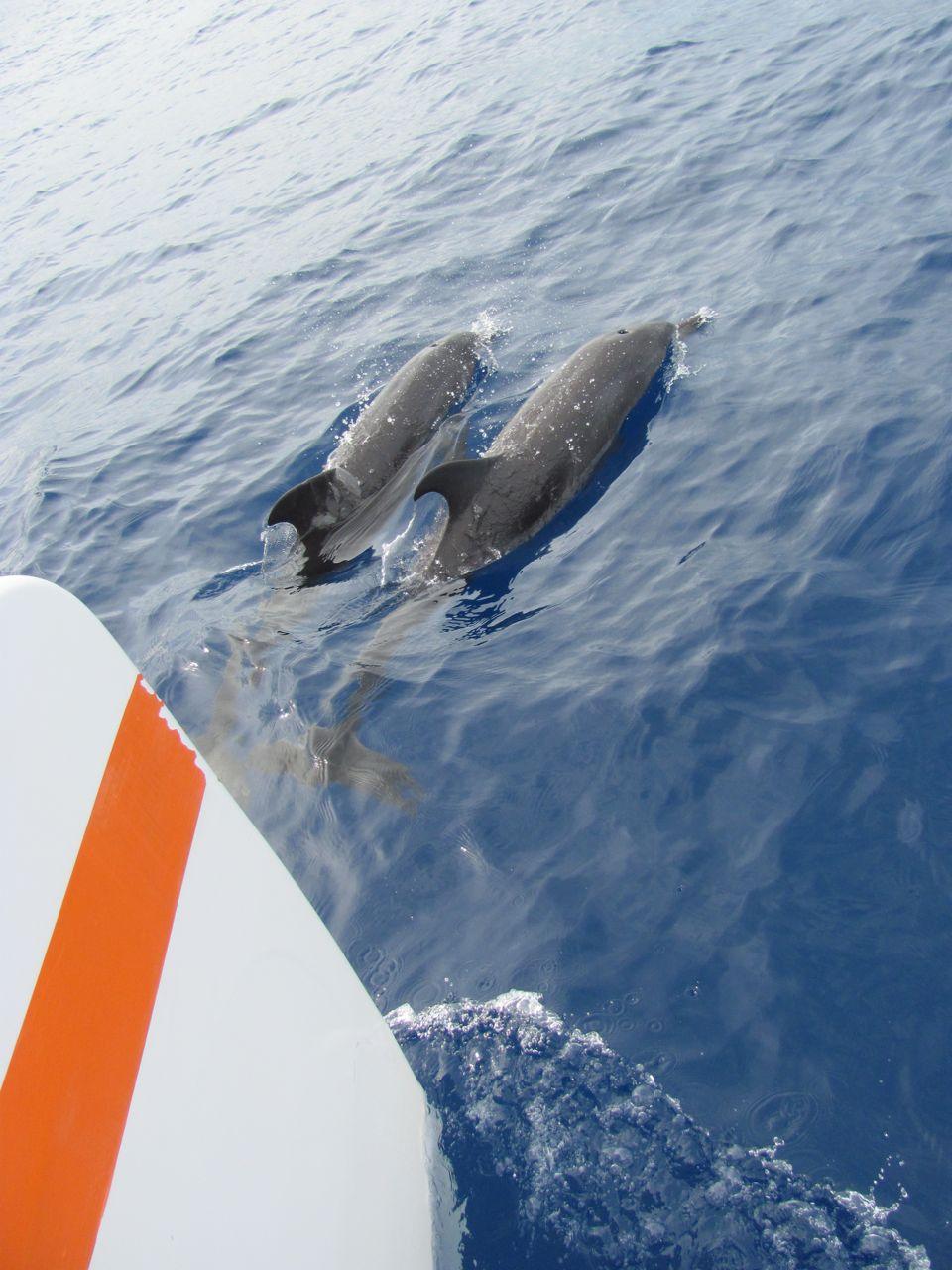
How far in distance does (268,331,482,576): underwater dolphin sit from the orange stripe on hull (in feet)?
20.0

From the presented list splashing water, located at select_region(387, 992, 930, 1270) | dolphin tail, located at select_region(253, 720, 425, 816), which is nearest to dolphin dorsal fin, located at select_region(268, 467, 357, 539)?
dolphin tail, located at select_region(253, 720, 425, 816)

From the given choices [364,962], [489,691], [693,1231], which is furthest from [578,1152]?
[489,691]

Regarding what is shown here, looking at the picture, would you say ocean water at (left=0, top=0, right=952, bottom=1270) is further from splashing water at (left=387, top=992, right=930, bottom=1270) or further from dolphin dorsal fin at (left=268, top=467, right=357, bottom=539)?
dolphin dorsal fin at (left=268, top=467, right=357, bottom=539)

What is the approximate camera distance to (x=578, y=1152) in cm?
435

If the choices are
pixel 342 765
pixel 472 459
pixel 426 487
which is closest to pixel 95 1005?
pixel 342 765

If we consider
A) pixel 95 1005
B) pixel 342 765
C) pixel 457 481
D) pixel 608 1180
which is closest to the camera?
pixel 95 1005

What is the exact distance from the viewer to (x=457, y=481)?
30.0 ft

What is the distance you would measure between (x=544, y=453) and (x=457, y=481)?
3.20ft

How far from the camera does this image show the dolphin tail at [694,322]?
11094 millimetres

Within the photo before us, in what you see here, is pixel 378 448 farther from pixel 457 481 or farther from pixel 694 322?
pixel 694 322

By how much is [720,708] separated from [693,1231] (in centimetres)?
319

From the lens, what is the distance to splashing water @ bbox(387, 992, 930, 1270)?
3984mm

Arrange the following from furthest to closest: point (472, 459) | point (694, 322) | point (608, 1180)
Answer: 1. point (694, 322)
2. point (472, 459)
3. point (608, 1180)

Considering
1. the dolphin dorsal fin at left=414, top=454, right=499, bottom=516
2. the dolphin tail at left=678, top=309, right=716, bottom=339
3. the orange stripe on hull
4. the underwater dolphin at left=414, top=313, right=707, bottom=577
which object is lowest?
the dolphin tail at left=678, top=309, right=716, bottom=339
